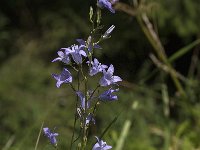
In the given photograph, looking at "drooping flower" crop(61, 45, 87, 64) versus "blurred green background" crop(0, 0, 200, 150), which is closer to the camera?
"drooping flower" crop(61, 45, 87, 64)

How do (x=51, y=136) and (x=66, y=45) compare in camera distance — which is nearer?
(x=51, y=136)

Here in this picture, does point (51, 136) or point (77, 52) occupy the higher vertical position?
point (77, 52)

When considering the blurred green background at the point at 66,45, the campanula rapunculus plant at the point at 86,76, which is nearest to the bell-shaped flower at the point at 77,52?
the campanula rapunculus plant at the point at 86,76

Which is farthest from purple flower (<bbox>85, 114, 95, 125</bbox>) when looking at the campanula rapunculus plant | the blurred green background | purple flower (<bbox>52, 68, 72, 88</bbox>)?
the blurred green background

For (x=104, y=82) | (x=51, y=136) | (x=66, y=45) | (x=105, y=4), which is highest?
(x=66, y=45)

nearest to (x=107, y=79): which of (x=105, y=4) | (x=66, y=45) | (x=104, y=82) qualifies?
(x=104, y=82)

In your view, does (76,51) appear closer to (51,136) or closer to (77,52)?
(77,52)

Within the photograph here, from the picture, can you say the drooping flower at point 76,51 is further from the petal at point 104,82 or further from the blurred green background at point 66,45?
the blurred green background at point 66,45

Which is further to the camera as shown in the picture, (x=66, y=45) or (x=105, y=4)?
(x=66, y=45)

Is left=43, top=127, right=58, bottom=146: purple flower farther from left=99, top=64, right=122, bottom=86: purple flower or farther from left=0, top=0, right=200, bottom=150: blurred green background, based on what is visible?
left=0, top=0, right=200, bottom=150: blurred green background

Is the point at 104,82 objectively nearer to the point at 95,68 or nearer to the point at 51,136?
the point at 95,68

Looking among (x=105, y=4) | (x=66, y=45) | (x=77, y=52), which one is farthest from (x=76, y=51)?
(x=66, y=45)
